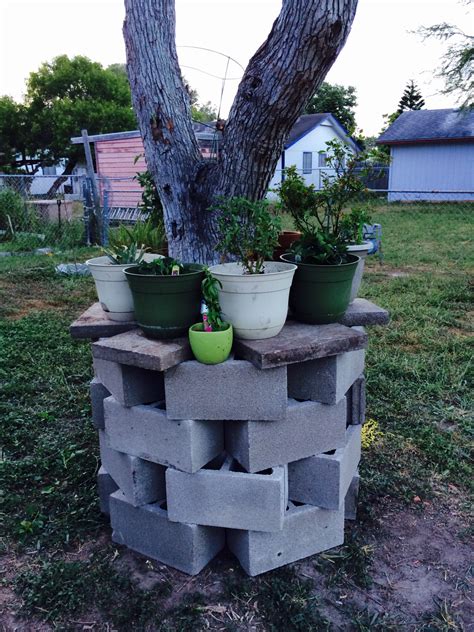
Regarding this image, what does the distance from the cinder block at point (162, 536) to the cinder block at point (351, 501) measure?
0.61 m

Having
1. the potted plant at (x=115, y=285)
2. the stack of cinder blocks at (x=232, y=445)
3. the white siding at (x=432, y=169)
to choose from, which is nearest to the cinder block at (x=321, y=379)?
the stack of cinder blocks at (x=232, y=445)

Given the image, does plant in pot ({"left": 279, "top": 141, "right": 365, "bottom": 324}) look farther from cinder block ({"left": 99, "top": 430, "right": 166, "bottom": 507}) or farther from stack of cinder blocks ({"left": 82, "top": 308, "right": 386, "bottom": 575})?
cinder block ({"left": 99, "top": 430, "right": 166, "bottom": 507})

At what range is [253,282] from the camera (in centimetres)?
196

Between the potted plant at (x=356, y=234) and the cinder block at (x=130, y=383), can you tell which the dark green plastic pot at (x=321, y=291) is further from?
the cinder block at (x=130, y=383)

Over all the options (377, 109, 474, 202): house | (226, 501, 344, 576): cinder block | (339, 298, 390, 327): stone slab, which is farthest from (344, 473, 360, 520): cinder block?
(377, 109, 474, 202): house

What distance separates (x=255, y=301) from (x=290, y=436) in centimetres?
57

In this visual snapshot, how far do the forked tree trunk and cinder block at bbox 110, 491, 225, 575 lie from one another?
4.42ft

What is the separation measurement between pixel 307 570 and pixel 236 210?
147cm

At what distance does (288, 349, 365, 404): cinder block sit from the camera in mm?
2146

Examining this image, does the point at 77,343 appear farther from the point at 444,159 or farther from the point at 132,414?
the point at 444,159

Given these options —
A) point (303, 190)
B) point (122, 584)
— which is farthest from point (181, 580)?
point (303, 190)

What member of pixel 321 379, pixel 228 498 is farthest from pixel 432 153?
pixel 228 498

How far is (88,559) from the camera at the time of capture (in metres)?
2.26

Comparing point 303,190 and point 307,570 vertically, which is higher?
point 303,190
